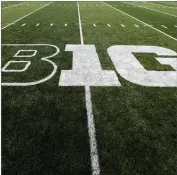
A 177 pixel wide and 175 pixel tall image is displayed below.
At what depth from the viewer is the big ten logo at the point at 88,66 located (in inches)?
316

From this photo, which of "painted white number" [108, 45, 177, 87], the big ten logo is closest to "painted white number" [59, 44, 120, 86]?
the big ten logo

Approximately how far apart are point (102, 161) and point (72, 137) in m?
0.91

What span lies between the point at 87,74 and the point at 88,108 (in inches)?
88.7

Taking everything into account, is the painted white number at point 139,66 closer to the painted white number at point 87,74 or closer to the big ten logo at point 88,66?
the big ten logo at point 88,66

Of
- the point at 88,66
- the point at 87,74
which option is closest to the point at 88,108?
the point at 87,74

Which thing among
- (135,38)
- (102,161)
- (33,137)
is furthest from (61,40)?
(102,161)

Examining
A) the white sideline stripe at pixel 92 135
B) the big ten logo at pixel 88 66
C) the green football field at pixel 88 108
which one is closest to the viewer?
the white sideline stripe at pixel 92 135

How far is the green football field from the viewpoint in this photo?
468 centimetres

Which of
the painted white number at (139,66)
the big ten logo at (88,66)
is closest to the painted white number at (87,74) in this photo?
the big ten logo at (88,66)

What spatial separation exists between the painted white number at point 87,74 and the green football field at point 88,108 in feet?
0.10

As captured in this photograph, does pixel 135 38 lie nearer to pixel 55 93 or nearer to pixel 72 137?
pixel 55 93

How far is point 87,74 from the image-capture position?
8562 mm

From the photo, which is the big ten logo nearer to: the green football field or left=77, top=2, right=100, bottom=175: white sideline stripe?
the green football field

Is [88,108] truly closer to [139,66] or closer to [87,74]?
[87,74]
